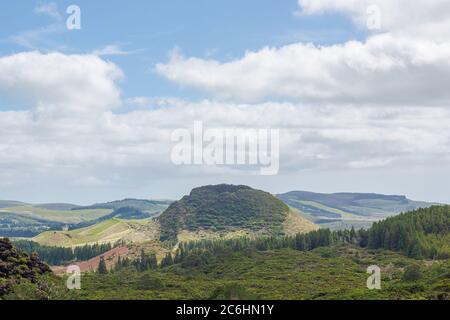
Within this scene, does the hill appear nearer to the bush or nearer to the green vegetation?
the green vegetation

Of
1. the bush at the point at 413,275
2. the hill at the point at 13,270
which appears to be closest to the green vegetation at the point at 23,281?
the hill at the point at 13,270

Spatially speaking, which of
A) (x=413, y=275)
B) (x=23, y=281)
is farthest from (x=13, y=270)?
(x=413, y=275)

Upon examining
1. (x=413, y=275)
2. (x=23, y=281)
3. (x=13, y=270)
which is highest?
(x=13, y=270)

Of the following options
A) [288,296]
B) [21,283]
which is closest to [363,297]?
[288,296]

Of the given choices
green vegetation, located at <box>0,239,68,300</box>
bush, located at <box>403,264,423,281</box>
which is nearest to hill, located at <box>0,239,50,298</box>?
green vegetation, located at <box>0,239,68,300</box>

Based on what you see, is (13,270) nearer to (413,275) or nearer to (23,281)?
(23,281)

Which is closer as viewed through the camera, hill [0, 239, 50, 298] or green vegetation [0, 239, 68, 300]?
green vegetation [0, 239, 68, 300]

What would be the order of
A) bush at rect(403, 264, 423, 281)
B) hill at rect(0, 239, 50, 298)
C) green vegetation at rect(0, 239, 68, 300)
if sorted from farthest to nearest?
bush at rect(403, 264, 423, 281)
hill at rect(0, 239, 50, 298)
green vegetation at rect(0, 239, 68, 300)

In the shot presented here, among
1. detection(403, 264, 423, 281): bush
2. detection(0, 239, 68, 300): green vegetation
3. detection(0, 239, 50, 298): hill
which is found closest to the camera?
detection(0, 239, 68, 300): green vegetation

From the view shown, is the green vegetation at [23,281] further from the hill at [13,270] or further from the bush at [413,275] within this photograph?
the bush at [413,275]
